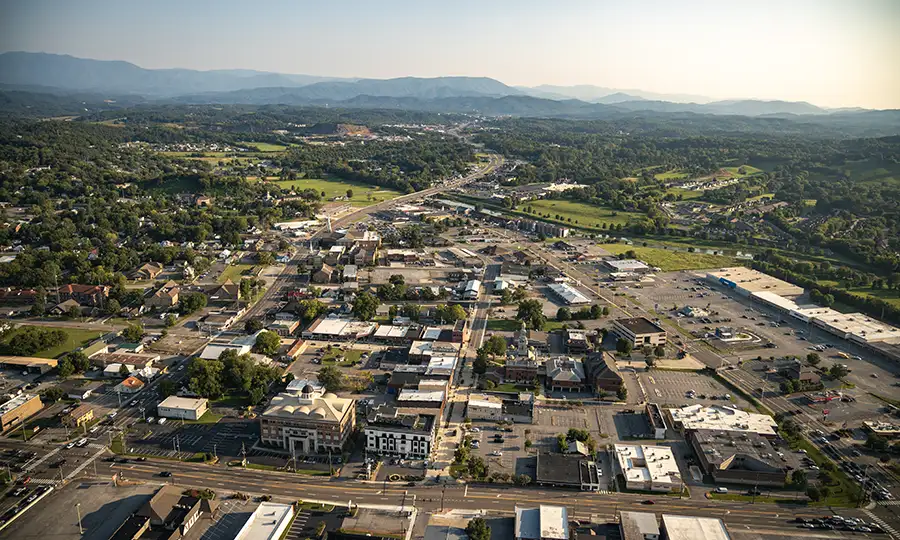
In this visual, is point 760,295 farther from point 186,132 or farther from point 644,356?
point 186,132

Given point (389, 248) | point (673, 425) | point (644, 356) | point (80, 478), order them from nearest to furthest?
point (80, 478)
point (673, 425)
point (644, 356)
point (389, 248)

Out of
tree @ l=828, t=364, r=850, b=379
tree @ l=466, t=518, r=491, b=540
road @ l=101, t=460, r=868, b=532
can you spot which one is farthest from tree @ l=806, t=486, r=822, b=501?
tree @ l=828, t=364, r=850, b=379

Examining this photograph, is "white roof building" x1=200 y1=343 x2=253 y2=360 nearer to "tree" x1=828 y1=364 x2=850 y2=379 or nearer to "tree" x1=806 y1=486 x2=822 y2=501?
"tree" x1=806 y1=486 x2=822 y2=501

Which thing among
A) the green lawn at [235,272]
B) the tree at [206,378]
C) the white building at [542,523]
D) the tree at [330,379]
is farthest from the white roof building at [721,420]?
the green lawn at [235,272]

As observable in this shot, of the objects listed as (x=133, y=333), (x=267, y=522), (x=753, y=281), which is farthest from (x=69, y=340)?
(x=753, y=281)

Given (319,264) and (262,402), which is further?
(319,264)

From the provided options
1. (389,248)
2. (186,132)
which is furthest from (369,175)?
(186,132)
